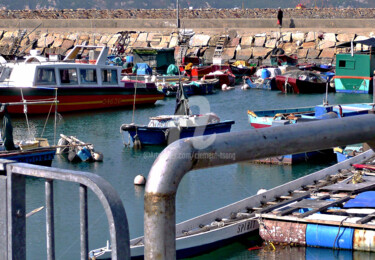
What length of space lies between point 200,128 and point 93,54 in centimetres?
1569

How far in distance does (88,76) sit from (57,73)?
155 cm

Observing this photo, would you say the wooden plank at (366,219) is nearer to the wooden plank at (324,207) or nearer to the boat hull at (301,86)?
the wooden plank at (324,207)

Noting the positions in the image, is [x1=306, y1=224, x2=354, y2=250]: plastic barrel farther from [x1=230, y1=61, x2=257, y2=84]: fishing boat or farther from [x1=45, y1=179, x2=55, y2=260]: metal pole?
[x1=230, y1=61, x2=257, y2=84]: fishing boat

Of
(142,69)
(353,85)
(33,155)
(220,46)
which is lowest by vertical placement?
(33,155)

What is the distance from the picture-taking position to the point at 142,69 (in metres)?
45.1

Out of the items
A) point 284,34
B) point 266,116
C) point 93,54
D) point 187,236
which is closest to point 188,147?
point 187,236

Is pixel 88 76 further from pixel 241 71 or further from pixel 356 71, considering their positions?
pixel 241 71

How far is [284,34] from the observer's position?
58.0 m

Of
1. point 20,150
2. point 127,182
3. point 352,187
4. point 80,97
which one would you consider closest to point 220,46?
point 80,97

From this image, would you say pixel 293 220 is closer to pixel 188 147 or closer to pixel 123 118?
pixel 188 147

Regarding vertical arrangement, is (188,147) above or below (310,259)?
above

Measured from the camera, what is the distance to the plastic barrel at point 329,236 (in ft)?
37.7

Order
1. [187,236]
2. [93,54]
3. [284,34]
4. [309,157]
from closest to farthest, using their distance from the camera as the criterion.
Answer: [187,236] → [309,157] → [93,54] → [284,34]

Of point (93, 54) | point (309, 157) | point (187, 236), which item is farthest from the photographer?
point (93, 54)
